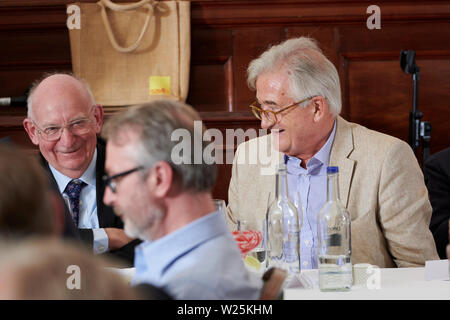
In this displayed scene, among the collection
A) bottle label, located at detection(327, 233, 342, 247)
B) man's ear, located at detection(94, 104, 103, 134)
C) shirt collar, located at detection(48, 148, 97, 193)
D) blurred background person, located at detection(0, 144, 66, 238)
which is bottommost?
bottle label, located at detection(327, 233, 342, 247)

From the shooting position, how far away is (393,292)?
1.60 meters

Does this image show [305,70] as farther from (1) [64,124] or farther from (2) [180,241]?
(2) [180,241]

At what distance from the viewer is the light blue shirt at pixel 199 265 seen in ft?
3.14

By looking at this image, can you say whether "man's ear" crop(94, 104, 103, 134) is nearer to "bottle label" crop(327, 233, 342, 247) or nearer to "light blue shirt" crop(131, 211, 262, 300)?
"bottle label" crop(327, 233, 342, 247)

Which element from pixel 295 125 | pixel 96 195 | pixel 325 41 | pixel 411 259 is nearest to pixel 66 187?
pixel 96 195

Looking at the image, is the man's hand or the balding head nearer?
the man's hand

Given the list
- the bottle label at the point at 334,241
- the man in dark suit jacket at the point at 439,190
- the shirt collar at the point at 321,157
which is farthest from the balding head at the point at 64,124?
the man in dark suit jacket at the point at 439,190

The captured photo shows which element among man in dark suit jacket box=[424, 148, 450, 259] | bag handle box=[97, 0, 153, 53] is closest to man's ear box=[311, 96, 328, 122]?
man in dark suit jacket box=[424, 148, 450, 259]

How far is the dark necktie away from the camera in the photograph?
2.62 m

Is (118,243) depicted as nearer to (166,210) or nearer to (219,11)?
(166,210)

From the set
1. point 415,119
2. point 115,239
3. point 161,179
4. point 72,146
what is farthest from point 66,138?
point 415,119

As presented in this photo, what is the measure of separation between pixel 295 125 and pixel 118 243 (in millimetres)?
778

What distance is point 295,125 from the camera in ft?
8.18

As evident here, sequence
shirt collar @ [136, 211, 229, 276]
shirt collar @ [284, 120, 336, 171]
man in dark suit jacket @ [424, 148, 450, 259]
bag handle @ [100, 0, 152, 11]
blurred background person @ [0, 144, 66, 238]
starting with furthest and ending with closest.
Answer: bag handle @ [100, 0, 152, 11] < man in dark suit jacket @ [424, 148, 450, 259] < shirt collar @ [284, 120, 336, 171] < shirt collar @ [136, 211, 229, 276] < blurred background person @ [0, 144, 66, 238]
